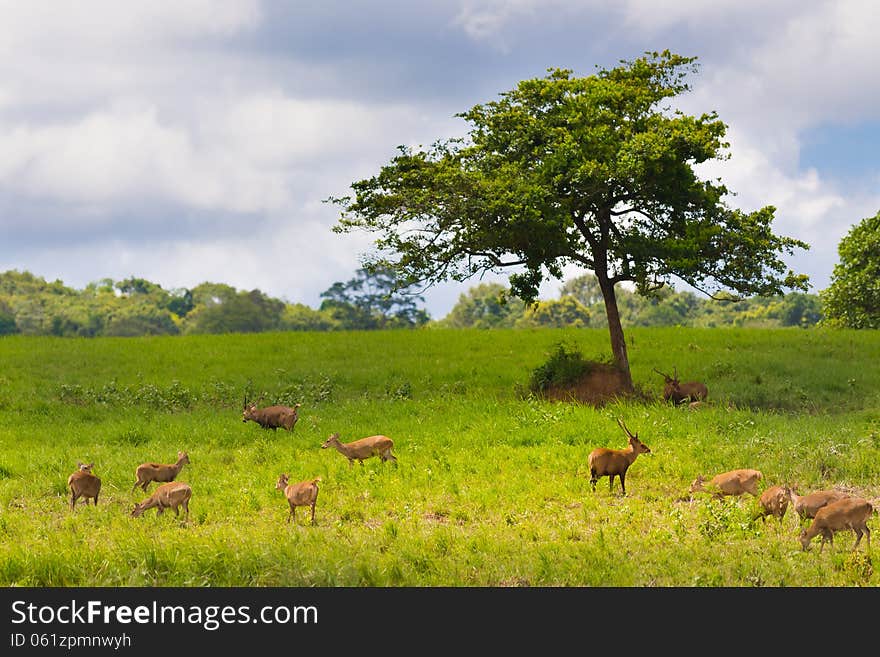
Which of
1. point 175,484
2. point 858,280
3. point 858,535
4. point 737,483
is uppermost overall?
point 858,280

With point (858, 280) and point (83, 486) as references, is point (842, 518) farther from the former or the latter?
point (858, 280)

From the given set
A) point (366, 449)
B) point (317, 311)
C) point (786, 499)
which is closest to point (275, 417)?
point (366, 449)

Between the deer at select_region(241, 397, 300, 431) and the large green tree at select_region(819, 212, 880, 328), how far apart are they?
37304mm

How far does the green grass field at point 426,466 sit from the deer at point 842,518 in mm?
345

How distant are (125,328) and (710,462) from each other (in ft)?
354

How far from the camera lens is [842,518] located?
38.6ft

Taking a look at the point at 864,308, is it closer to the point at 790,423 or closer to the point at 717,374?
the point at 717,374

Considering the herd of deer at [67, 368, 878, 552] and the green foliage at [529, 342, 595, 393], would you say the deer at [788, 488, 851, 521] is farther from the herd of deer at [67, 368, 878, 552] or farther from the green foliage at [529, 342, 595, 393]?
the green foliage at [529, 342, 595, 393]

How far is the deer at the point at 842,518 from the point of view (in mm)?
11750

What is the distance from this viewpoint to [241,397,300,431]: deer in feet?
74.4

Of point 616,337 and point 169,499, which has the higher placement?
point 616,337

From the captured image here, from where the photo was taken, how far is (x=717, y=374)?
3341 centimetres

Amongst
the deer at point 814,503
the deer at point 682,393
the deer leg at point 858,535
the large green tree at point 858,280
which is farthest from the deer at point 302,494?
the large green tree at point 858,280

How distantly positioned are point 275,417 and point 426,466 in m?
5.96
